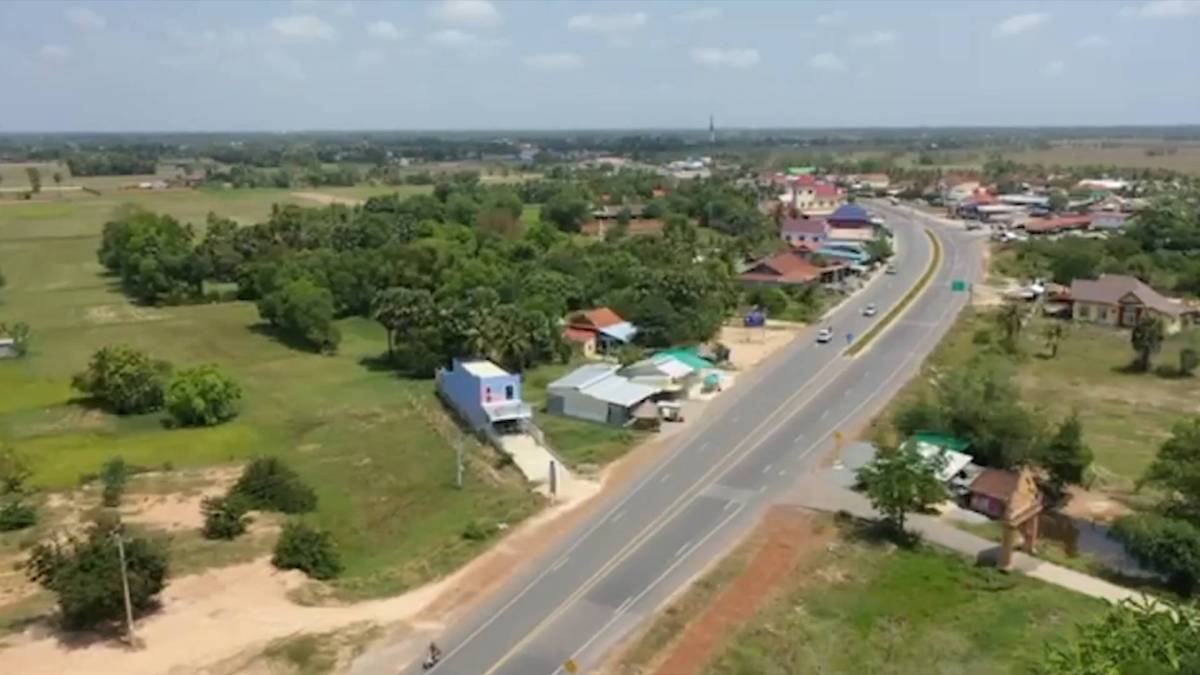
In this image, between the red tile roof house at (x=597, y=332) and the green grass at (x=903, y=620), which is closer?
the green grass at (x=903, y=620)

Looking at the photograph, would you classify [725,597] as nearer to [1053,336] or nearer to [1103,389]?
[1103,389]

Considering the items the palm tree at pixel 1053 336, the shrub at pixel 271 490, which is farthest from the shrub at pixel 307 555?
the palm tree at pixel 1053 336

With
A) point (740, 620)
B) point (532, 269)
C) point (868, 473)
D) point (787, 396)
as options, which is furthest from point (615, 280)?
point (740, 620)

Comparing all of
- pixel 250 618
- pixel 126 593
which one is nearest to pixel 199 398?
pixel 250 618

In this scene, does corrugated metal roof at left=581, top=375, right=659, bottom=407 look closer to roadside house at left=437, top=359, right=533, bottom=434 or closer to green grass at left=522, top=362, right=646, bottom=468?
green grass at left=522, top=362, right=646, bottom=468

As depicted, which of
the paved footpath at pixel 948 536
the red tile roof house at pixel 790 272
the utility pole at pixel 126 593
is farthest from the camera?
the red tile roof house at pixel 790 272

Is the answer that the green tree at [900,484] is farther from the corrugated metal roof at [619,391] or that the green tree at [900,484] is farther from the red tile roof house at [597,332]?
the red tile roof house at [597,332]

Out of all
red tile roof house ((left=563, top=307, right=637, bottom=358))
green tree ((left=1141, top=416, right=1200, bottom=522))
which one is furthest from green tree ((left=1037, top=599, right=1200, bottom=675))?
red tile roof house ((left=563, top=307, right=637, bottom=358))
